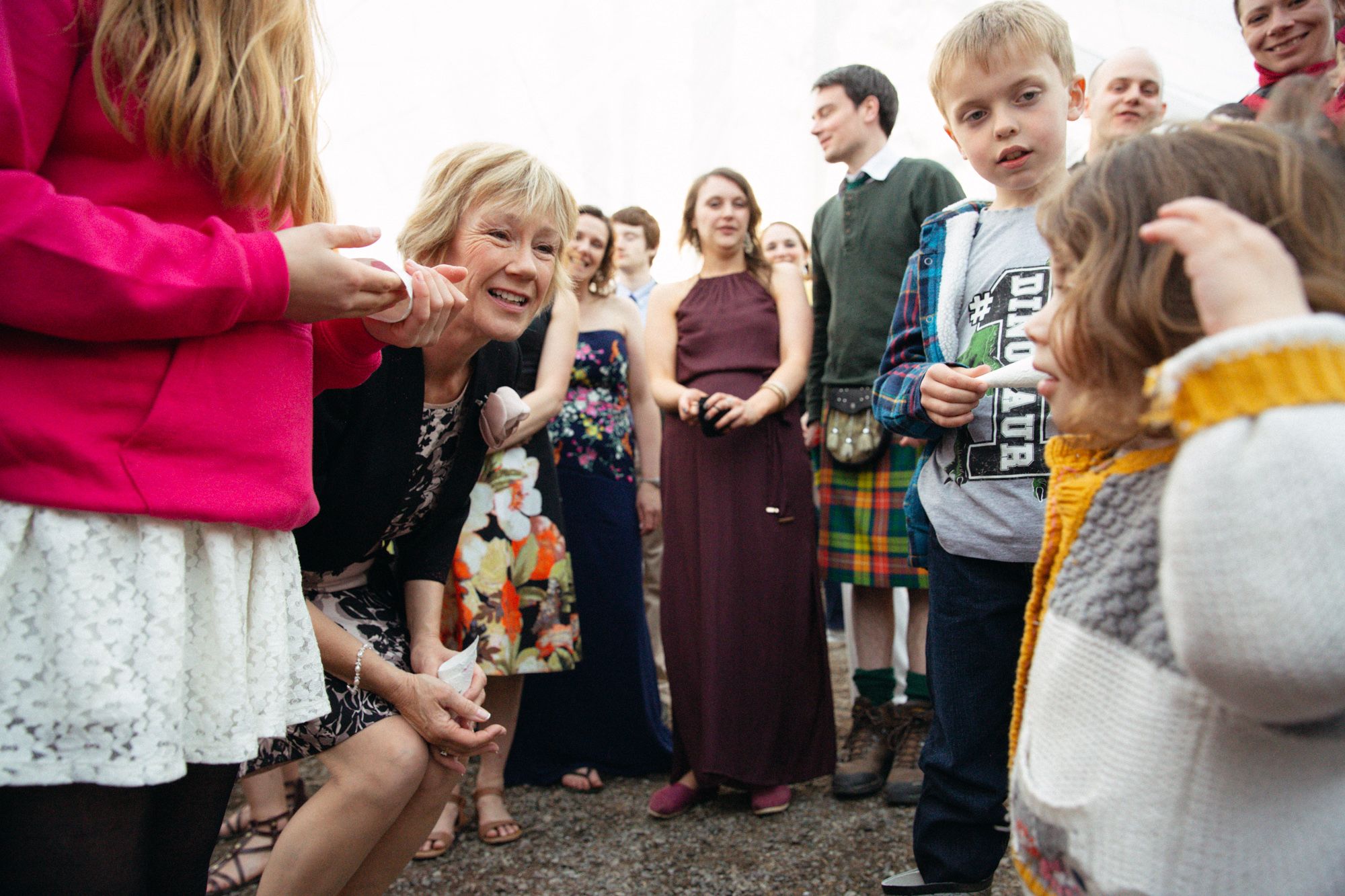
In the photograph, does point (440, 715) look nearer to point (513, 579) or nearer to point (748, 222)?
point (513, 579)

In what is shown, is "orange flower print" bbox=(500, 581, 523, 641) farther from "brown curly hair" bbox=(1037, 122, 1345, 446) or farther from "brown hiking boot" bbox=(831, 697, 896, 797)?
"brown curly hair" bbox=(1037, 122, 1345, 446)

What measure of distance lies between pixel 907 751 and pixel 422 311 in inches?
82.5

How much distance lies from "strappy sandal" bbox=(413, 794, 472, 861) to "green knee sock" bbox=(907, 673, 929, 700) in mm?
1358

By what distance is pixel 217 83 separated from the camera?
96 cm

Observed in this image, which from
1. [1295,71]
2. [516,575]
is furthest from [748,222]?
[1295,71]

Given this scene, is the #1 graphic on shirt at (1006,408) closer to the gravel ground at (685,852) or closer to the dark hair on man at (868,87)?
the gravel ground at (685,852)

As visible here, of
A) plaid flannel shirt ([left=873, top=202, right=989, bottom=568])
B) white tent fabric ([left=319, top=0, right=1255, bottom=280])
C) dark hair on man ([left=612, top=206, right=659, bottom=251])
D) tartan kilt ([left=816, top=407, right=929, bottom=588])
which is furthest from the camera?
dark hair on man ([left=612, top=206, right=659, bottom=251])

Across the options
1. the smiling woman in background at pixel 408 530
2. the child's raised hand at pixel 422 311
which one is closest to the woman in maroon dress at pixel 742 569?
the smiling woman in background at pixel 408 530

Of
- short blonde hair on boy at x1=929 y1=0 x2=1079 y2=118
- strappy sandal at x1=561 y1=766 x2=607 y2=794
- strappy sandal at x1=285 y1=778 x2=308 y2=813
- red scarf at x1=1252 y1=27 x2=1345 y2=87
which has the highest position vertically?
red scarf at x1=1252 y1=27 x2=1345 y2=87

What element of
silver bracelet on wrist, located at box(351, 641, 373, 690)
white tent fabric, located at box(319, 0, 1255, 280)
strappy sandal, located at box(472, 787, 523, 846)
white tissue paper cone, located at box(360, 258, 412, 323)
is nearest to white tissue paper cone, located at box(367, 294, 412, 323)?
white tissue paper cone, located at box(360, 258, 412, 323)

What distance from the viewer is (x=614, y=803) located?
2.75 m

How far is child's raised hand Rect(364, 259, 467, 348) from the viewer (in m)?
1.17

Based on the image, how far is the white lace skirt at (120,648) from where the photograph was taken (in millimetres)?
857

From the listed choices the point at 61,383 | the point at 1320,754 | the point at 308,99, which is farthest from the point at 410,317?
the point at 1320,754
